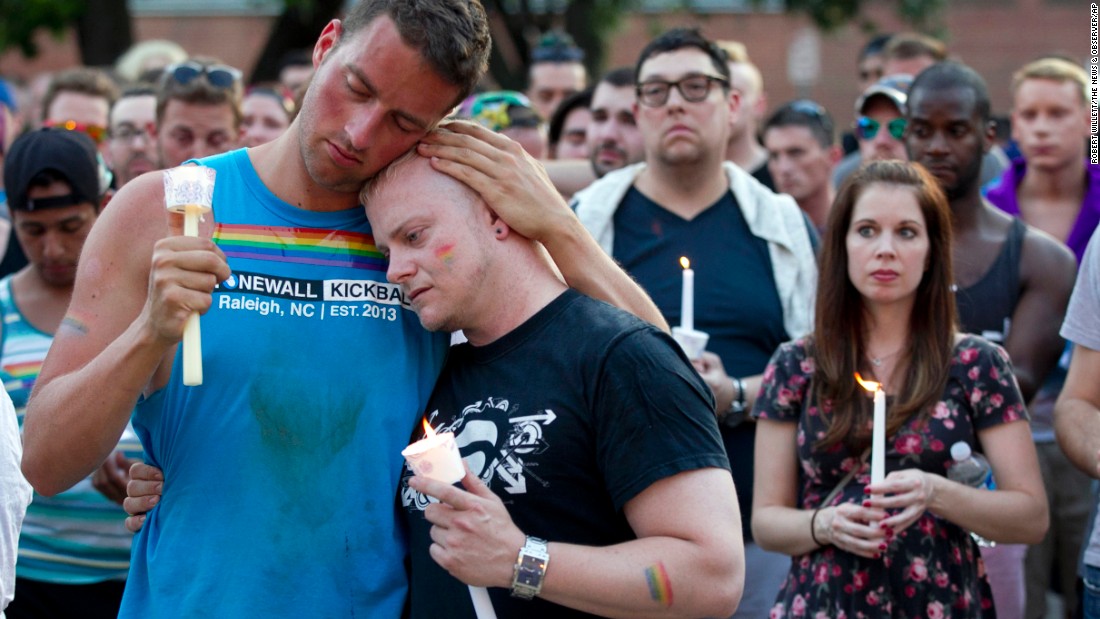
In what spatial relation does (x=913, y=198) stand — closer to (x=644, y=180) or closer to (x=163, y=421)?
(x=644, y=180)

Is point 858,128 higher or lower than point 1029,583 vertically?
higher

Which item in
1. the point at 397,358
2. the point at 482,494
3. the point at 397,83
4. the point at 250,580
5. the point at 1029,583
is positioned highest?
the point at 397,83

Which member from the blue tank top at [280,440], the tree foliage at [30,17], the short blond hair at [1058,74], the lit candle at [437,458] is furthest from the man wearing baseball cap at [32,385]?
the tree foliage at [30,17]

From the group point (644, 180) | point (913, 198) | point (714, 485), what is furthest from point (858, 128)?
point (714, 485)

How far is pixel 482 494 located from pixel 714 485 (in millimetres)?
447

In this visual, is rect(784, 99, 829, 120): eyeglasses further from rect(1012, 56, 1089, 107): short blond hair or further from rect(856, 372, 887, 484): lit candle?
rect(856, 372, 887, 484): lit candle

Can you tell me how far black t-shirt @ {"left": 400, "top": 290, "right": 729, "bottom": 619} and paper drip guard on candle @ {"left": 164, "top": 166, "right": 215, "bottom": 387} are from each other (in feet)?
1.89

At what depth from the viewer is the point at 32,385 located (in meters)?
4.29

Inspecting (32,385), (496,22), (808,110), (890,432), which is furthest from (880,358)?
(496,22)

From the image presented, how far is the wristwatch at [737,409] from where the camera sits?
470cm

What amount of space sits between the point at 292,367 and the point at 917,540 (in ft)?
6.64

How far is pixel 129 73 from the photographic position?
1090cm

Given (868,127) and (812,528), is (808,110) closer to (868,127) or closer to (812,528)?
(868,127)

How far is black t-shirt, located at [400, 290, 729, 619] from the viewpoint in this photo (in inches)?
101
